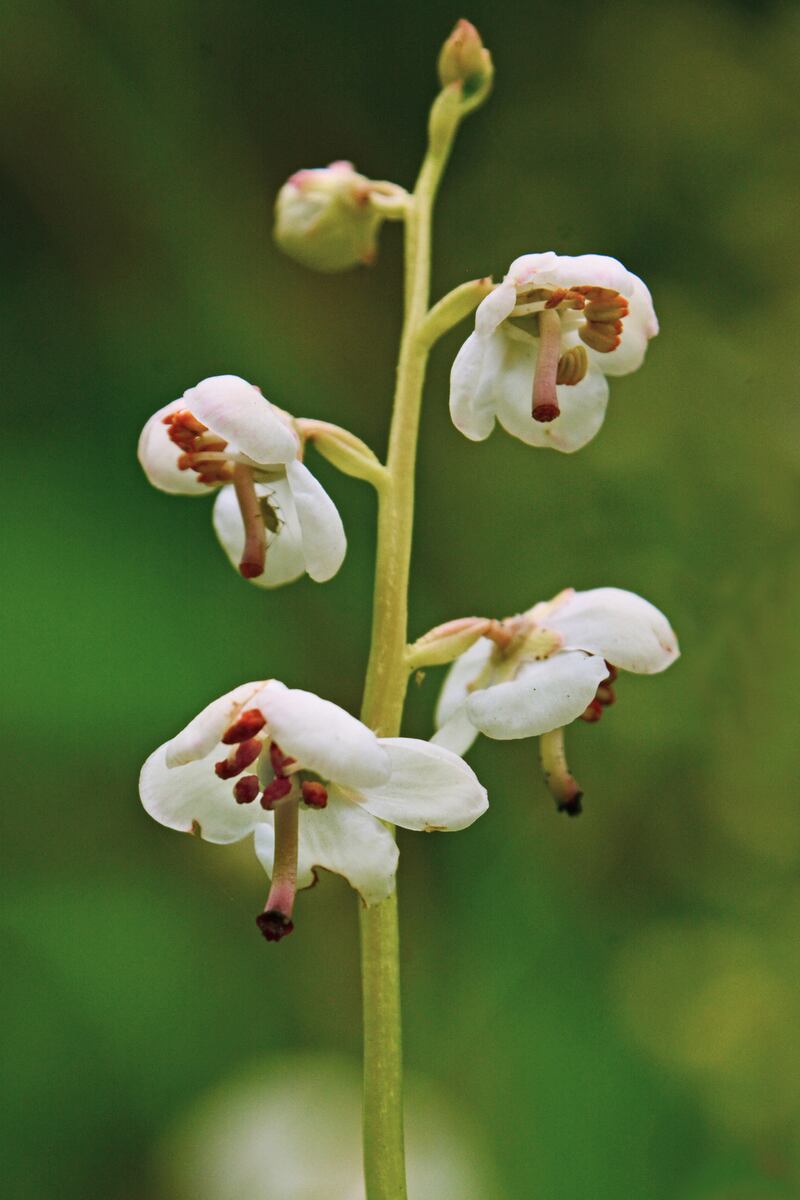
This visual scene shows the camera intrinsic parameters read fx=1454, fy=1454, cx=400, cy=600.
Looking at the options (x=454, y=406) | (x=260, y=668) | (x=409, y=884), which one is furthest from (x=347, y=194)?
(x=409, y=884)

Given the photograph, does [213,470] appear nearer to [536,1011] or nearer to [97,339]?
[536,1011]

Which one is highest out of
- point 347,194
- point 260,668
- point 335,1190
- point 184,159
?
point 184,159

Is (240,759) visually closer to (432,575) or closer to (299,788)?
(299,788)

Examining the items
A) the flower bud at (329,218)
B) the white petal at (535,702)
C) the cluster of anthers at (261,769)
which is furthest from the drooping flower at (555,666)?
the flower bud at (329,218)

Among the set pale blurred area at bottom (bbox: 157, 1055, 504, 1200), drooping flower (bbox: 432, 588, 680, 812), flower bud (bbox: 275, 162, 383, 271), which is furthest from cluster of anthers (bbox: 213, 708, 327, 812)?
pale blurred area at bottom (bbox: 157, 1055, 504, 1200)

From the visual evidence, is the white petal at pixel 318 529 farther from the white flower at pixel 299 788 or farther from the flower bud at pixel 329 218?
the flower bud at pixel 329 218
